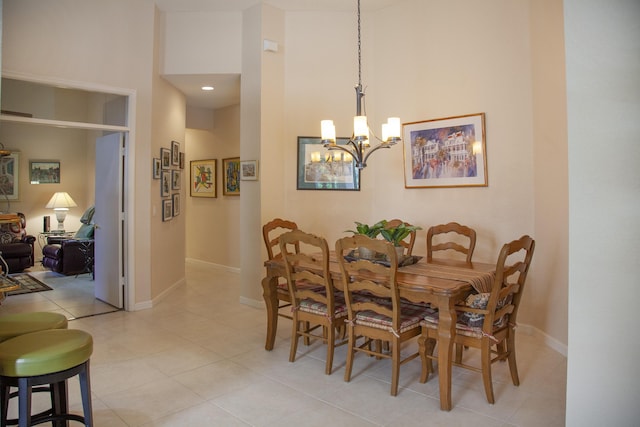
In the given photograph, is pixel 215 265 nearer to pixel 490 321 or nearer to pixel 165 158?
pixel 165 158

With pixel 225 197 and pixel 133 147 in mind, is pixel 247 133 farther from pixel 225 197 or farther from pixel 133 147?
pixel 225 197

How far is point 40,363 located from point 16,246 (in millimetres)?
6321

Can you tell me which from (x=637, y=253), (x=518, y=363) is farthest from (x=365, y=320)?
(x=637, y=253)

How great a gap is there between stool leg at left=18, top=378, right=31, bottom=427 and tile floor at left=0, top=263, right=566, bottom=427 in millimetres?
708

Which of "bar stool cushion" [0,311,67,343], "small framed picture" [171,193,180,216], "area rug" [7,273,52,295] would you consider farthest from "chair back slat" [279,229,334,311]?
"area rug" [7,273,52,295]

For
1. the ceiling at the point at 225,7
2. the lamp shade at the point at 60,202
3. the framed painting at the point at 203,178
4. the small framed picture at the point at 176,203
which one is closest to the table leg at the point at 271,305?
the small framed picture at the point at 176,203

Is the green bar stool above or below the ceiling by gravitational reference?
below

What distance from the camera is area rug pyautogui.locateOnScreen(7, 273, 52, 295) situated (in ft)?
18.6

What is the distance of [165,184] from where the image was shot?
5297 millimetres

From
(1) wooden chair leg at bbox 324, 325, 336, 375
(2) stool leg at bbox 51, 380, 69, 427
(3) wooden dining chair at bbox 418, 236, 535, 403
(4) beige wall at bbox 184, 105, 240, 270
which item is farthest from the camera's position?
(4) beige wall at bbox 184, 105, 240, 270

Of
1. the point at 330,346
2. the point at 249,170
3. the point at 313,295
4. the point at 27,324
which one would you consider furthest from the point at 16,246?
the point at 330,346

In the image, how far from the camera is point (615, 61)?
58.4 inches

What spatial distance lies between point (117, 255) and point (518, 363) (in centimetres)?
426

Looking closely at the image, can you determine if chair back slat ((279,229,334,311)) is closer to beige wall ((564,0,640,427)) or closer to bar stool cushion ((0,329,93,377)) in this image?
bar stool cushion ((0,329,93,377))
